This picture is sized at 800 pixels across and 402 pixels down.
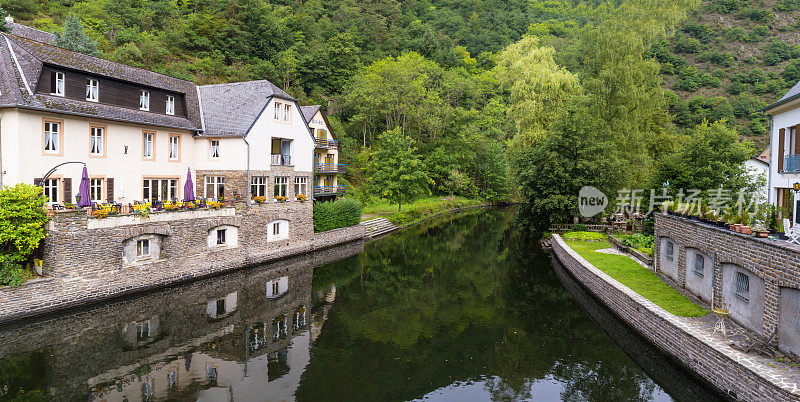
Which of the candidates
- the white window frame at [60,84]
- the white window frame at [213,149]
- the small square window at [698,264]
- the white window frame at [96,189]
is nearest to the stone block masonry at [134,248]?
the white window frame at [96,189]

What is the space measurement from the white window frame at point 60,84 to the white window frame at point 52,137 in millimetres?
1538

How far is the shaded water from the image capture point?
38.2ft

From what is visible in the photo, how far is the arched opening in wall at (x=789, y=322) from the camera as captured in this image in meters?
10.3

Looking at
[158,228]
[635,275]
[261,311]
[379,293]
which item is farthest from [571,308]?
[158,228]

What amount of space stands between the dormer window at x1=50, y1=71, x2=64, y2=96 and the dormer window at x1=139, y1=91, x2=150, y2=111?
13.3 feet

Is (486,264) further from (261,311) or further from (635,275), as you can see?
(261,311)

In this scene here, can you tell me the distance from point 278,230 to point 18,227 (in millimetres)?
14290

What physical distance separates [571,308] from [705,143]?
44.1ft

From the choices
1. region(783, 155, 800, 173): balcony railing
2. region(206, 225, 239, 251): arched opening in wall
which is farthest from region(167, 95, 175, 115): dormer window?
region(783, 155, 800, 173): balcony railing

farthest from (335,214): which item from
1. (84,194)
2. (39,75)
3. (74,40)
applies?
(74,40)

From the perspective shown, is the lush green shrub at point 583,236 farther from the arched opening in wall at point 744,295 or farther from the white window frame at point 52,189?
the white window frame at point 52,189

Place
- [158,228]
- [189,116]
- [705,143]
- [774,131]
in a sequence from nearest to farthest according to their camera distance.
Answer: [774,131]
[158,228]
[705,143]
[189,116]

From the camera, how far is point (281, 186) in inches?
1163

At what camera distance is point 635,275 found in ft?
66.2
